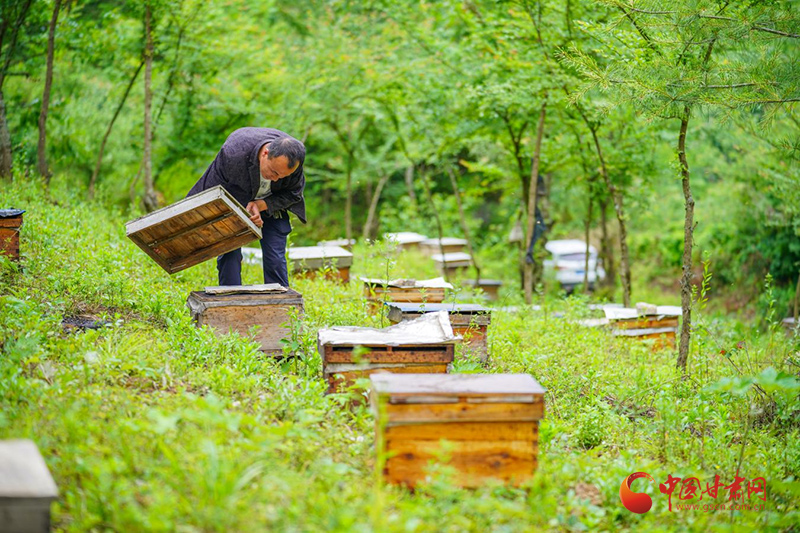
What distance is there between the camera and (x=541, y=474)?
352cm

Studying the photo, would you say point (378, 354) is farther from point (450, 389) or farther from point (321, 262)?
point (321, 262)

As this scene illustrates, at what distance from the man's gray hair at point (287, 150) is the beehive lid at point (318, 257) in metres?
2.28

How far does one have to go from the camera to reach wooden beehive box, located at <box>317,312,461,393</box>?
13.8 ft

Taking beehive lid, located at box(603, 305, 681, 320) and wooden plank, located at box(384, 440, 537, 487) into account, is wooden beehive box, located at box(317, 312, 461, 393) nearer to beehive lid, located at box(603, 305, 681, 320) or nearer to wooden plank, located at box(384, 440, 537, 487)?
wooden plank, located at box(384, 440, 537, 487)

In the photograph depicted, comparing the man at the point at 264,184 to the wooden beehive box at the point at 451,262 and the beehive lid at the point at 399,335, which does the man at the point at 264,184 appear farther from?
the wooden beehive box at the point at 451,262

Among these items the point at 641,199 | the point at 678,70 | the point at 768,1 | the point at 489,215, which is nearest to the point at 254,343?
the point at 678,70

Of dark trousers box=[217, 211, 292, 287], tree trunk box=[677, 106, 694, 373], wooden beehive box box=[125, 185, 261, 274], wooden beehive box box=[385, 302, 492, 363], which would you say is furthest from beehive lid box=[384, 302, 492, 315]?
tree trunk box=[677, 106, 694, 373]

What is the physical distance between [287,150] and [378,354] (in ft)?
7.10

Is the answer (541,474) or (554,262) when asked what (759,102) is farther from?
(554,262)

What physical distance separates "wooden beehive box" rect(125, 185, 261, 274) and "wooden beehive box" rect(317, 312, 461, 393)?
4.78ft

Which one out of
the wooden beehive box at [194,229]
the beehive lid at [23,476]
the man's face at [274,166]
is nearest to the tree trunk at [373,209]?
the man's face at [274,166]

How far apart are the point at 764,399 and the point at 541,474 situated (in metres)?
2.69

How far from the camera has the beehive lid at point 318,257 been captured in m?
7.96

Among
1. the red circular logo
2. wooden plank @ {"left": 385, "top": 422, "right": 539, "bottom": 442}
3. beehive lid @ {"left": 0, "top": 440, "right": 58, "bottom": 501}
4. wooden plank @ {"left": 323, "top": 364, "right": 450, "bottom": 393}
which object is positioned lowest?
the red circular logo
